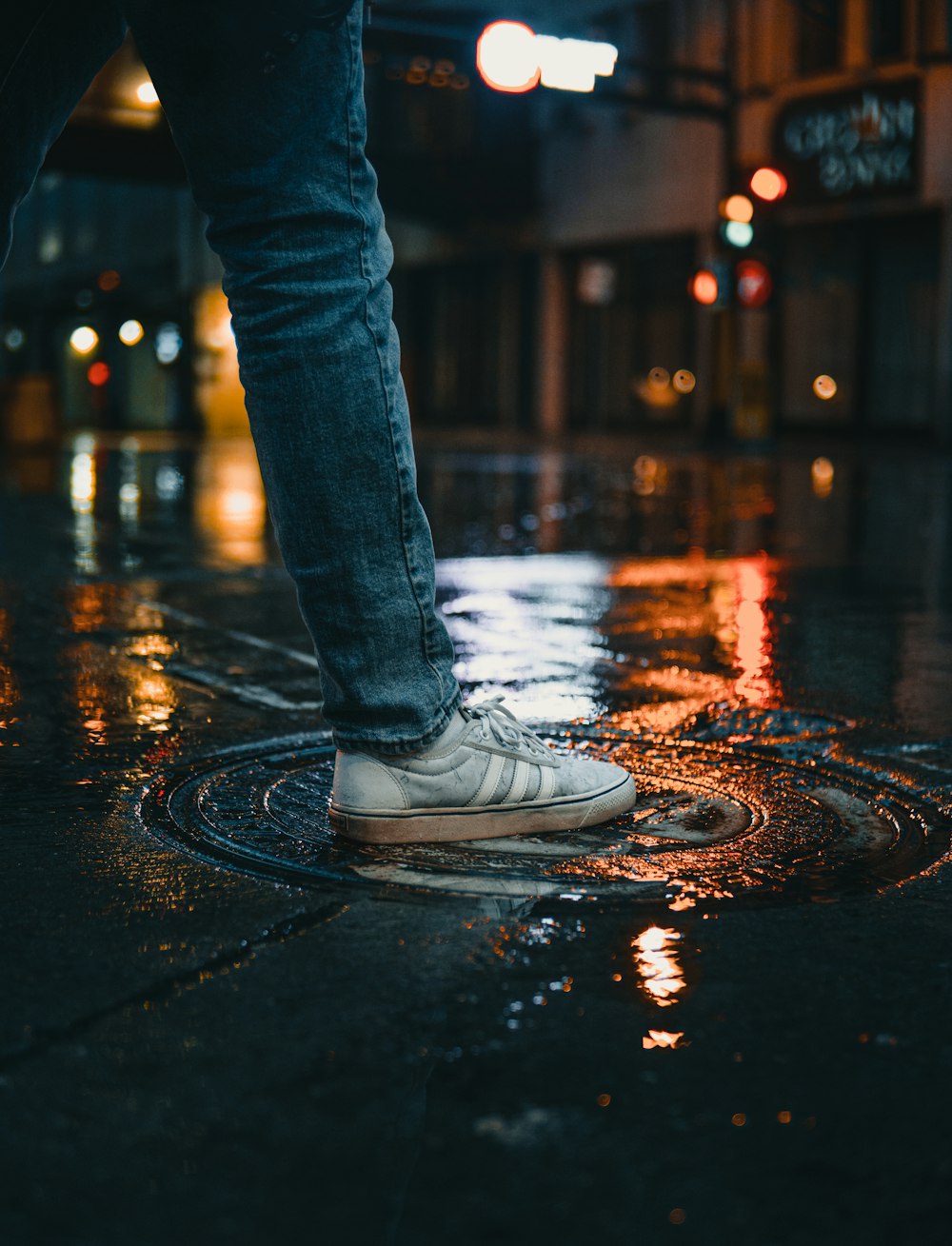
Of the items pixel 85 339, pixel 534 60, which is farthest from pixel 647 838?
pixel 85 339

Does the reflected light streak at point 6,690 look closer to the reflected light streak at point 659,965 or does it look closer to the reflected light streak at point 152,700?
the reflected light streak at point 152,700

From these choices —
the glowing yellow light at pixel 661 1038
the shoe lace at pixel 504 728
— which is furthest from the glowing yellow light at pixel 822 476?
the glowing yellow light at pixel 661 1038

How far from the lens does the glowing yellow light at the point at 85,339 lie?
4165 cm

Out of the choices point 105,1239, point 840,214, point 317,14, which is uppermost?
point 840,214

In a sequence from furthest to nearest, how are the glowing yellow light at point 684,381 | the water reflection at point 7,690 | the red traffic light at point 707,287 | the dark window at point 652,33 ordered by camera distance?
the glowing yellow light at point 684,381
the dark window at point 652,33
the red traffic light at point 707,287
the water reflection at point 7,690

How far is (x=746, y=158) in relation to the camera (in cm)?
2128

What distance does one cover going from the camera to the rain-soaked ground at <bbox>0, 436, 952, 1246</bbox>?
109 cm

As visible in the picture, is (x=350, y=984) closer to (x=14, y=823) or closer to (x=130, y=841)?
(x=130, y=841)

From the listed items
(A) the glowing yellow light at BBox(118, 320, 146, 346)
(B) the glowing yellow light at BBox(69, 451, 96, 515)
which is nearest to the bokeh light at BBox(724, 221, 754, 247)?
(B) the glowing yellow light at BBox(69, 451, 96, 515)

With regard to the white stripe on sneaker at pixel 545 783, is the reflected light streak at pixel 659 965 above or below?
below

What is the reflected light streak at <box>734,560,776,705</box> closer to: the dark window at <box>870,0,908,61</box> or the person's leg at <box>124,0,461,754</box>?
the person's leg at <box>124,0,461,754</box>

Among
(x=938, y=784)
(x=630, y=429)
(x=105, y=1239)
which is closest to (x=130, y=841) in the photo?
(x=105, y=1239)

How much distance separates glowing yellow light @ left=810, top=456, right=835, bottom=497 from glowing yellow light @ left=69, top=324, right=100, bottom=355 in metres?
28.6

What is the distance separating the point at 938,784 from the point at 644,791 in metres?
0.47
